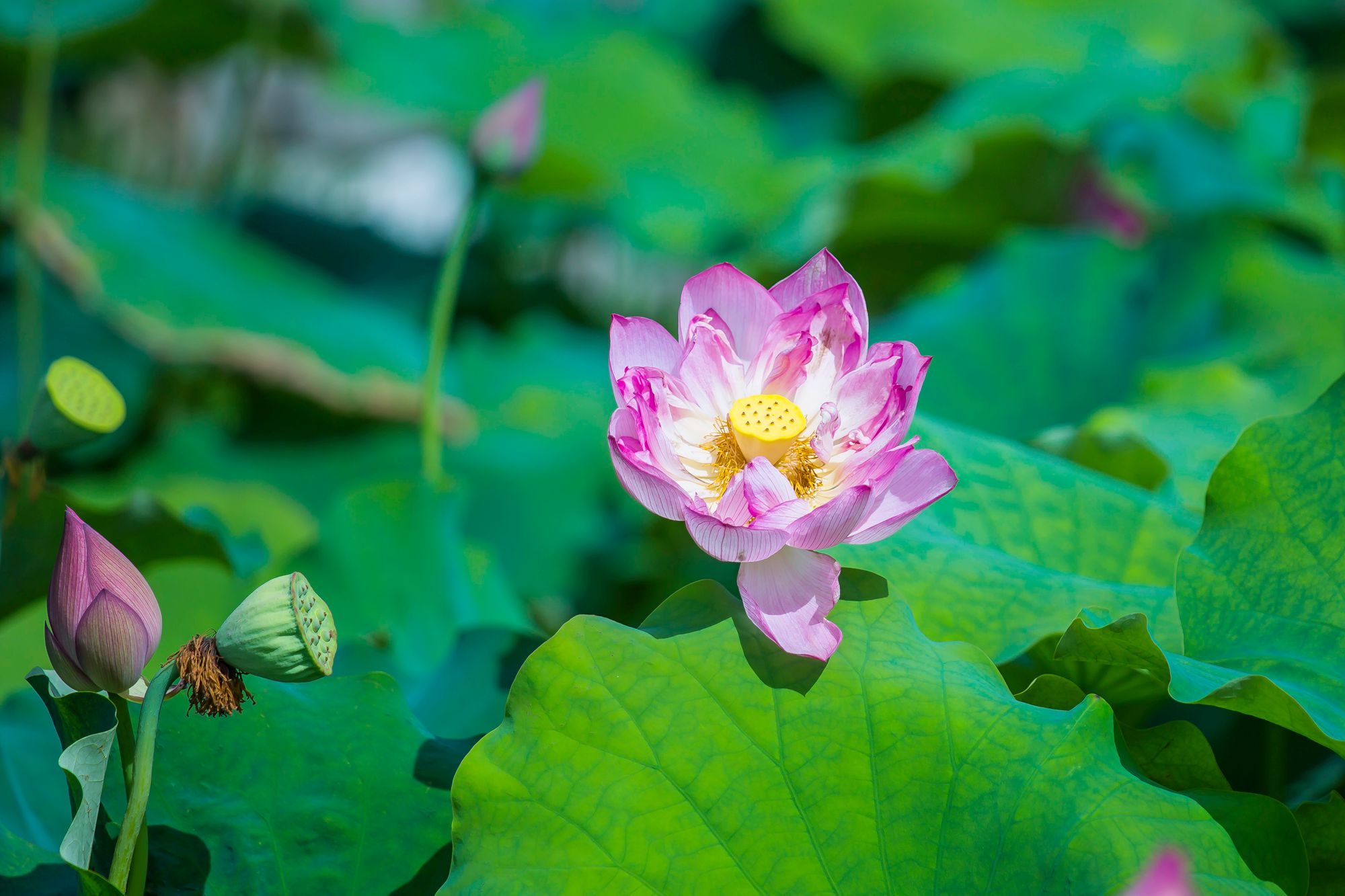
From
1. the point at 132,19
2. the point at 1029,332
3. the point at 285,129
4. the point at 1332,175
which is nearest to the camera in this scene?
the point at 1029,332

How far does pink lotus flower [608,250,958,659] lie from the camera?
17.9 inches

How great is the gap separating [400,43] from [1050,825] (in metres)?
2.26

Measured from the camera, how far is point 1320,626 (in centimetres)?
55

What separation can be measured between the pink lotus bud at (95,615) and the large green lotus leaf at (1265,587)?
0.42 meters

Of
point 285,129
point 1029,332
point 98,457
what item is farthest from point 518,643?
point 285,129

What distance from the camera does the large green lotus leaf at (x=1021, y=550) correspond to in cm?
60

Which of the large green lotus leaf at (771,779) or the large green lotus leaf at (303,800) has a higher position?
the large green lotus leaf at (771,779)

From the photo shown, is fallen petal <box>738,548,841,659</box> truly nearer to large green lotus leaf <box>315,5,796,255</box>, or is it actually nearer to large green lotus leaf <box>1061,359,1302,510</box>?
large green lotus leaf <box>1061,359,1302,510</box>

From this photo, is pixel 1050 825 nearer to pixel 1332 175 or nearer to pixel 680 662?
pixel 680 662

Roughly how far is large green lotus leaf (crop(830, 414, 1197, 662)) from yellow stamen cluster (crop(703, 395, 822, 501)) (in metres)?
0.08

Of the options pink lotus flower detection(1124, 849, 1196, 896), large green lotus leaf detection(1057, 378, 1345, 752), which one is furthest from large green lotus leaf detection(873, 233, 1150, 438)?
pink lotus flower detection(1124, 849, 1196, 896)

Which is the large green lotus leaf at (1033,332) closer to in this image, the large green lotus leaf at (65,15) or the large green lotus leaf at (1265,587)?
the large green lotus leaf at (1265,587)

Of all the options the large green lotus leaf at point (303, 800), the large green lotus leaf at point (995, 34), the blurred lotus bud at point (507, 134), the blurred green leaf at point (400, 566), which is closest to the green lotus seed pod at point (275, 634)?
the large green lotus leaf at point (303, 800)

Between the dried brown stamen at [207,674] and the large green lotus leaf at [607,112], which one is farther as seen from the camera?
the large green lotus leaf at [607,112]
